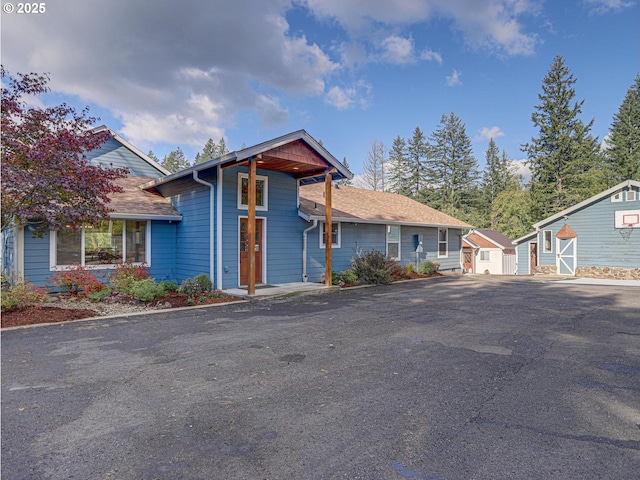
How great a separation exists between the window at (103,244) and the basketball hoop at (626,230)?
21.4m

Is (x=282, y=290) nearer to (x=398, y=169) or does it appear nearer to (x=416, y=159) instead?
(x=398, y=169)

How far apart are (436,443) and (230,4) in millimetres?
12424

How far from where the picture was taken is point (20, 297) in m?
7.44

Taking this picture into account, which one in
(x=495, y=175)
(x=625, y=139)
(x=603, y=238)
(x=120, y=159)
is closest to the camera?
(x=120, y=159)

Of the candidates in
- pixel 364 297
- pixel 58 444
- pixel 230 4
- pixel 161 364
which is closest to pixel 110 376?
pixel 161 364

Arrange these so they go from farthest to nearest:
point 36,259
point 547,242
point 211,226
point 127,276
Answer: point 547,242 < point 211,226 < point 127,276 < point 36,259

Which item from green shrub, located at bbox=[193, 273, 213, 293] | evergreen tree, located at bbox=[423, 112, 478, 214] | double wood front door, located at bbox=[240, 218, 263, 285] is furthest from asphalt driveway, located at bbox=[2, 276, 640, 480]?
evergreen tree, located at bbox=[423, 112, 478, 214]

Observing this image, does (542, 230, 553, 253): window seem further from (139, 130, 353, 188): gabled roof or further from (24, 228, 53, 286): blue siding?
(24, 228, 53, 286): blue siding

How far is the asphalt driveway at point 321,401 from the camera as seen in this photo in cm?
242

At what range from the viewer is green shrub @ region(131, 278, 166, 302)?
8.80 meters

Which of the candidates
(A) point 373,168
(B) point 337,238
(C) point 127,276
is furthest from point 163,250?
(A) point 373,168

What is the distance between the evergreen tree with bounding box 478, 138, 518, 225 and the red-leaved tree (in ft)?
154

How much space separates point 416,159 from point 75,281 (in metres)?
42.1

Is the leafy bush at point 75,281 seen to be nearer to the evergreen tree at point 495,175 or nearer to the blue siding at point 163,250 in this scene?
the blue siding at point 163,250
